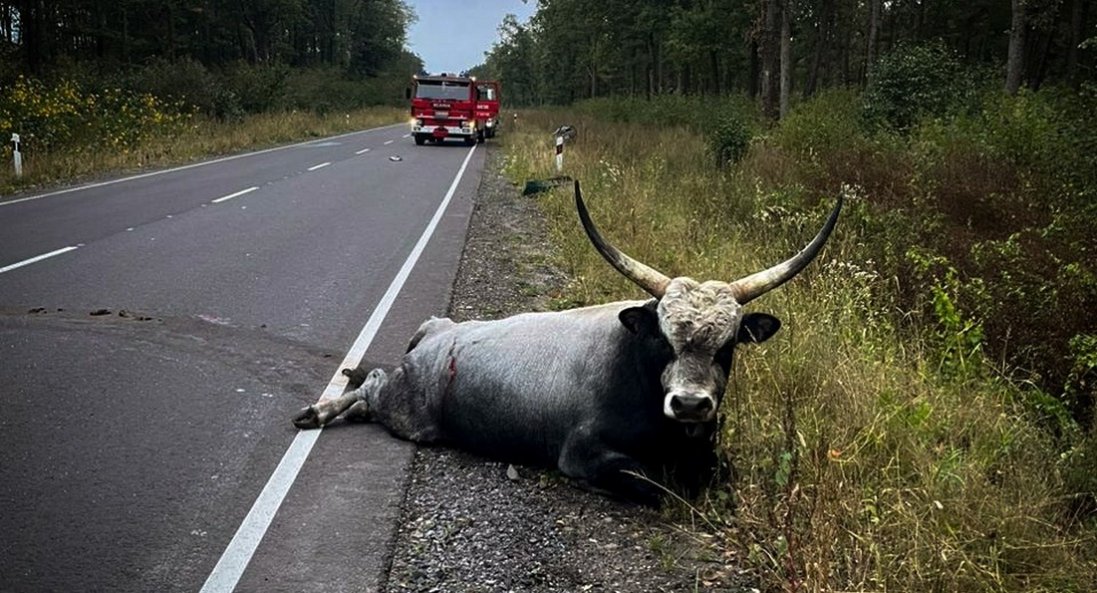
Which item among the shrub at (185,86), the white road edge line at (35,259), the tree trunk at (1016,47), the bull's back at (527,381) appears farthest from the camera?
the shrub at (185,86)

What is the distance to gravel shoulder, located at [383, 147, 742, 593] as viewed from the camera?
12.3 ft

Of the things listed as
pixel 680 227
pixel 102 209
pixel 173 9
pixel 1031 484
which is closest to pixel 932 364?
pixel 1031 484

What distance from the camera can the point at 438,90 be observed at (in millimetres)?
35312

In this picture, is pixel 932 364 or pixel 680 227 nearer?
pixel 932 364

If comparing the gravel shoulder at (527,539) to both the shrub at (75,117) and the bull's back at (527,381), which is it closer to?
the bull's back at (527,381)

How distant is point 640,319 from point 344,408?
7.17 feet

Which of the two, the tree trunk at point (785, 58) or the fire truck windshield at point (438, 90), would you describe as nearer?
the tree trunk at point (785, 58)

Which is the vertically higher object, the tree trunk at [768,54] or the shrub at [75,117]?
the tree trunk at [768,54]

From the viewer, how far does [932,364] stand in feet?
20.4

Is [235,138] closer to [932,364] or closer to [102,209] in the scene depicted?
[102,209]

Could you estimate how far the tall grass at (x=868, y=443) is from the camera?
3.54 meters

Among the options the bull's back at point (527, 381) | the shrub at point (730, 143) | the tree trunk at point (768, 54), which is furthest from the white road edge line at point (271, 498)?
the tree trunk at point (768, 54)

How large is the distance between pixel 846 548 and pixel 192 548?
2708 millimetres

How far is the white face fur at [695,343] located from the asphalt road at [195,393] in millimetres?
1444
